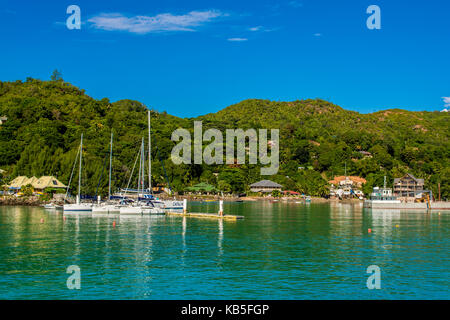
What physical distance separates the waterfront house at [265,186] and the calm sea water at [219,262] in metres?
101

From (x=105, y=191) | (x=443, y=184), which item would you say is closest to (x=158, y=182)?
(x=105, y=191)

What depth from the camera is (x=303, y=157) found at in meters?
188

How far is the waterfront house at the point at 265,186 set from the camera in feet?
500

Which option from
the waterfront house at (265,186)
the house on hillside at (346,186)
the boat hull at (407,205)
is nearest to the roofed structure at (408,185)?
the house on hillside at (346,186)

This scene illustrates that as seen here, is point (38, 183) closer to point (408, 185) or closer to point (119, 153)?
point (119, 153)

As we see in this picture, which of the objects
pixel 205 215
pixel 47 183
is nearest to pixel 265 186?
pixel 47 183

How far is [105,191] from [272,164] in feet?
288

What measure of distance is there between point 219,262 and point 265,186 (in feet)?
405

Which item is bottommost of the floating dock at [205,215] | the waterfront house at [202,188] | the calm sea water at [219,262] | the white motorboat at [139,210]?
the calm sea water at [219,262]

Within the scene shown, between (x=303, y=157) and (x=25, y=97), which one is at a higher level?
(x=25, y=97)

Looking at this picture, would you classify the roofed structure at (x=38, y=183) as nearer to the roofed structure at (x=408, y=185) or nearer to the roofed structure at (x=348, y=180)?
the roofed structure at (x=408, y=185)

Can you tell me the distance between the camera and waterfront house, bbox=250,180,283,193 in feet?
500

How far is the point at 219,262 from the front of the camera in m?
30.2
